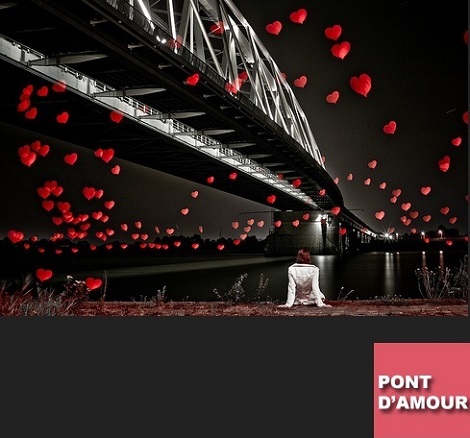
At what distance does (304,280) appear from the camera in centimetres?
898

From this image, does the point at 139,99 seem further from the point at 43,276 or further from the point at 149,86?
the point at 43,276

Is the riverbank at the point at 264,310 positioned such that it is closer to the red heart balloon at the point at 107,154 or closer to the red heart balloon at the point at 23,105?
the red heart balloon at the point at 23,105

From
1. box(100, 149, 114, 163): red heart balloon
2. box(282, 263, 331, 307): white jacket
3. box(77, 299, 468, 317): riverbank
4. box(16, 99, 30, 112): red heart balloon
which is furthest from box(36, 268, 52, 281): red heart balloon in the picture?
box(282, 263, 331, 307): white jacket

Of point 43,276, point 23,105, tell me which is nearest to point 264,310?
point 23,105

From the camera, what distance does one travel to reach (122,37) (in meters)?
14.6

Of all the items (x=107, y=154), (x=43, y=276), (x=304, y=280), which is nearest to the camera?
(x=304, y=280)

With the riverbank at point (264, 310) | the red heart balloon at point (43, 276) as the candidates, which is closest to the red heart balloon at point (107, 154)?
A: the red heart balloon at point (43, 276)

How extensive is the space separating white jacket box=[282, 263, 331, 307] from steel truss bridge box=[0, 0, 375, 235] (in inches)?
304

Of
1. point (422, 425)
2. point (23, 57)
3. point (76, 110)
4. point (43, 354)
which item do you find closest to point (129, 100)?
point (76, 110)

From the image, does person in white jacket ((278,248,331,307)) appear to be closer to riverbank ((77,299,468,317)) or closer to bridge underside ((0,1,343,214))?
riverbank ((77,299,468,317))

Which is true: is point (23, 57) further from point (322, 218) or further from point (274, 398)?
point (322, 218)

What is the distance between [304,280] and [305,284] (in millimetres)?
91


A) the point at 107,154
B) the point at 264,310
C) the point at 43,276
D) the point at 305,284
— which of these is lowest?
the point at 43,276

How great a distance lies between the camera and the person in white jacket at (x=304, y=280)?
8.85 metres
